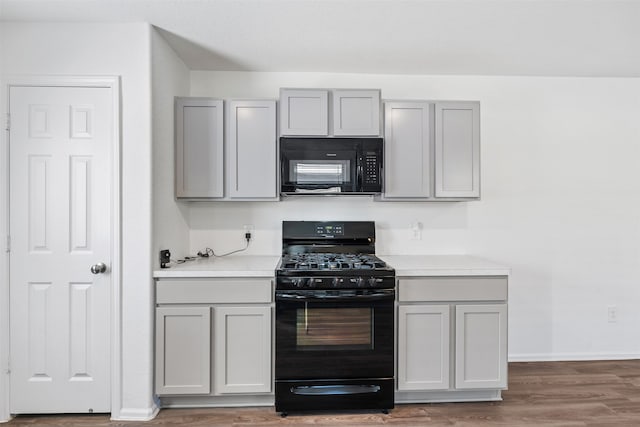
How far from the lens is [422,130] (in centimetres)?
285

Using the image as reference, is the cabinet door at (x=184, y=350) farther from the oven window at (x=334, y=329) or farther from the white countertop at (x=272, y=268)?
the oven window at (x=334, y=329)

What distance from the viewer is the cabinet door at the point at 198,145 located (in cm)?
276

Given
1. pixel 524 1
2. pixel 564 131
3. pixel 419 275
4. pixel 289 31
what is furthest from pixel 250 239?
pixel 564 131

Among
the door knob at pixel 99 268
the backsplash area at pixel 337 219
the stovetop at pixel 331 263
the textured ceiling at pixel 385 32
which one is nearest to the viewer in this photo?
the textured ceiling at pixel 385 32

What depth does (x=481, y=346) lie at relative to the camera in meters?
2.50

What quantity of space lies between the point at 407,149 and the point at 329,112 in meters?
0.66

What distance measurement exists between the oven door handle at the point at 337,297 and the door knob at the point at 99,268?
1108 millimetres

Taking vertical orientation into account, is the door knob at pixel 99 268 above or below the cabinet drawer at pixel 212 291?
above

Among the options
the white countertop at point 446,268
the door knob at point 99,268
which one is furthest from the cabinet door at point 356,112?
the door knob at point 99,268

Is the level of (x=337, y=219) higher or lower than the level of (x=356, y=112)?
lower

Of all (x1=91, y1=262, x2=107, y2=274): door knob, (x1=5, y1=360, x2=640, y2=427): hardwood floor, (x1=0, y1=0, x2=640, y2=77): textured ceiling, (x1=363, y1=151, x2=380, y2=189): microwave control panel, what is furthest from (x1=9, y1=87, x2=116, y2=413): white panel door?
(x1=363, y1=151, x2=380, y2=189): microwave control panel

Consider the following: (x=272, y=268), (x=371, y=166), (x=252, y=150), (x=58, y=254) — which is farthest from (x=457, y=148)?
(x=58, y=254)

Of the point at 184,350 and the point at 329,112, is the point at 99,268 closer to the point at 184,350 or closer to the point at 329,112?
the point at 184,350

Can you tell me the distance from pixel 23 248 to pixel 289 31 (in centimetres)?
221
